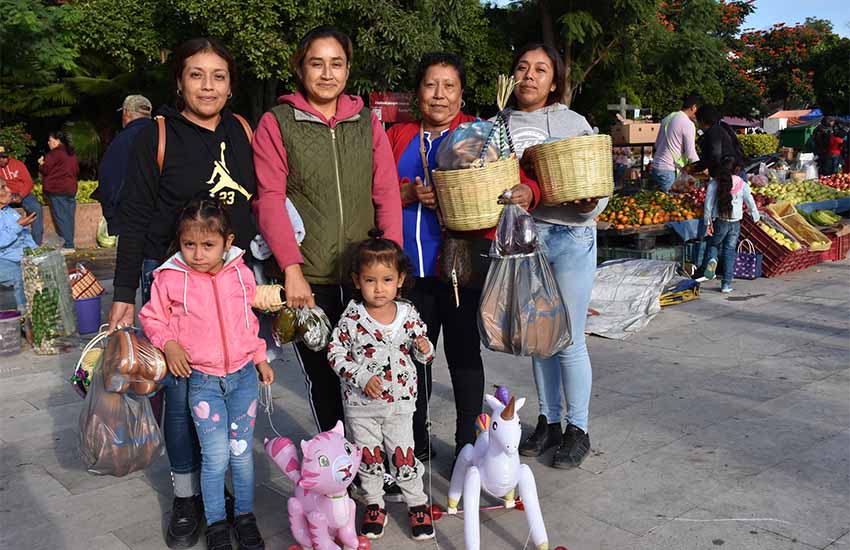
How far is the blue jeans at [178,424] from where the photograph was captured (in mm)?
3041

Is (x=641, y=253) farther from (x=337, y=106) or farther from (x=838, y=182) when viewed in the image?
(x=337, y=106)

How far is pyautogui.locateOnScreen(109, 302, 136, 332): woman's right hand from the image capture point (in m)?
2.98

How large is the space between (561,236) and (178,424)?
6.31 ft

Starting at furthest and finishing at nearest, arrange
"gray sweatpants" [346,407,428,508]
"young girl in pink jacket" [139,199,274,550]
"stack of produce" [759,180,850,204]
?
1. "stack of produce" [759,180,850,204]
2. "gray sweatpants" [346,407,428,508]
3. "young girl in pink jacket" [139,199,274,550]

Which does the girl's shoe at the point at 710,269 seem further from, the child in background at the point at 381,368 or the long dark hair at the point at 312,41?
the long dark hair at the point at 312,41

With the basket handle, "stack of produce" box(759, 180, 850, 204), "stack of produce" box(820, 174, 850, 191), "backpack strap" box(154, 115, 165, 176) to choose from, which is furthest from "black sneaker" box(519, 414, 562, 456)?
"stack of produce" box(820, 174, 850, 191)

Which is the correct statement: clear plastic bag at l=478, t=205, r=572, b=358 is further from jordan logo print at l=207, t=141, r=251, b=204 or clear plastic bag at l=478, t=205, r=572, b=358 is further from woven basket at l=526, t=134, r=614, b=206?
jordan logo print at l=207, t=141, r=251, b=204

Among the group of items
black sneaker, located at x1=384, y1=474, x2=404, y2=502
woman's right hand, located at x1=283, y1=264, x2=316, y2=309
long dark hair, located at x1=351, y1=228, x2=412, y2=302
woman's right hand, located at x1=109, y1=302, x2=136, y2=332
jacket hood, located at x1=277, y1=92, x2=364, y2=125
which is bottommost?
black sneaker, located at x1=384, y1=474, x2=404, y2=502

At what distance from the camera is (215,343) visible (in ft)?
9.68

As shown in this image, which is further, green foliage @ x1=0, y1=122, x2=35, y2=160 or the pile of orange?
green foliage @ x1=0, y1=122, x2=35, y2=160

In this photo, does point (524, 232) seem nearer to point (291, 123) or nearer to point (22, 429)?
point (291, 123)

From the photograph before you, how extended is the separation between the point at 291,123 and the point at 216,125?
33cm

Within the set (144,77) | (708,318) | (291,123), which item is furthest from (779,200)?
(144,77)

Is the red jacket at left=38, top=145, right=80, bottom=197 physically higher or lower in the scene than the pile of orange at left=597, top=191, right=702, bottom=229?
higher
